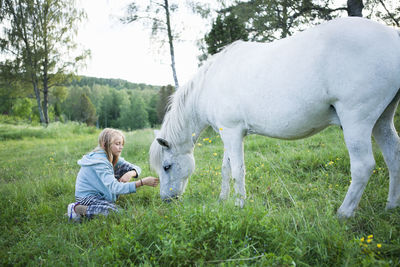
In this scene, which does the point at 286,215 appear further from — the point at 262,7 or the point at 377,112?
the point at 262,7

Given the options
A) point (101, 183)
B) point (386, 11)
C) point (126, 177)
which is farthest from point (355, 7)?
point (101, 183)

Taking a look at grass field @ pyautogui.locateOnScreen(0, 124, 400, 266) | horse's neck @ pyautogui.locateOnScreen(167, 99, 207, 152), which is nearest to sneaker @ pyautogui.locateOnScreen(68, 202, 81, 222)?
grass field @ pyautogui.locateOnScreen(0, 124, 400, 266)

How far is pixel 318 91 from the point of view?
1.91 m

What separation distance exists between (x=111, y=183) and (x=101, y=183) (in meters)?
0.23

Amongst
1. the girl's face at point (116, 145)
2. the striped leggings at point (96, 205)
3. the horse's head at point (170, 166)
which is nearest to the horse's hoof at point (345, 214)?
the horse's head at point (170, 166)

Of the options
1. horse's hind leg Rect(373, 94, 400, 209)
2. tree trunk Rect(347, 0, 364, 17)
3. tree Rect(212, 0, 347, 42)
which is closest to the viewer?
horse's hind leg Rect(373, 94, 400, 209)

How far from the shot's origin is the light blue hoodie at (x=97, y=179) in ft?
8.72

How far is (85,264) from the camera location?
159 centimetres

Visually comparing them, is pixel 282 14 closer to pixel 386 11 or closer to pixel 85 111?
pixel 386 11

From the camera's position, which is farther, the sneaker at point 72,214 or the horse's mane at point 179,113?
the horse's mane at point 179,113

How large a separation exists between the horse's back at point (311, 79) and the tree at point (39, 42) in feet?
58.6

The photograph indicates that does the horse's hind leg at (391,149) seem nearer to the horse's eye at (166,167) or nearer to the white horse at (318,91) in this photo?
the white horse at (318,91)

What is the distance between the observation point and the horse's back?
5.83 feet

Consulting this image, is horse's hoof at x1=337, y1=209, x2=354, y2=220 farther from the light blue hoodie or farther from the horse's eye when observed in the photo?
the light blue hoodie
